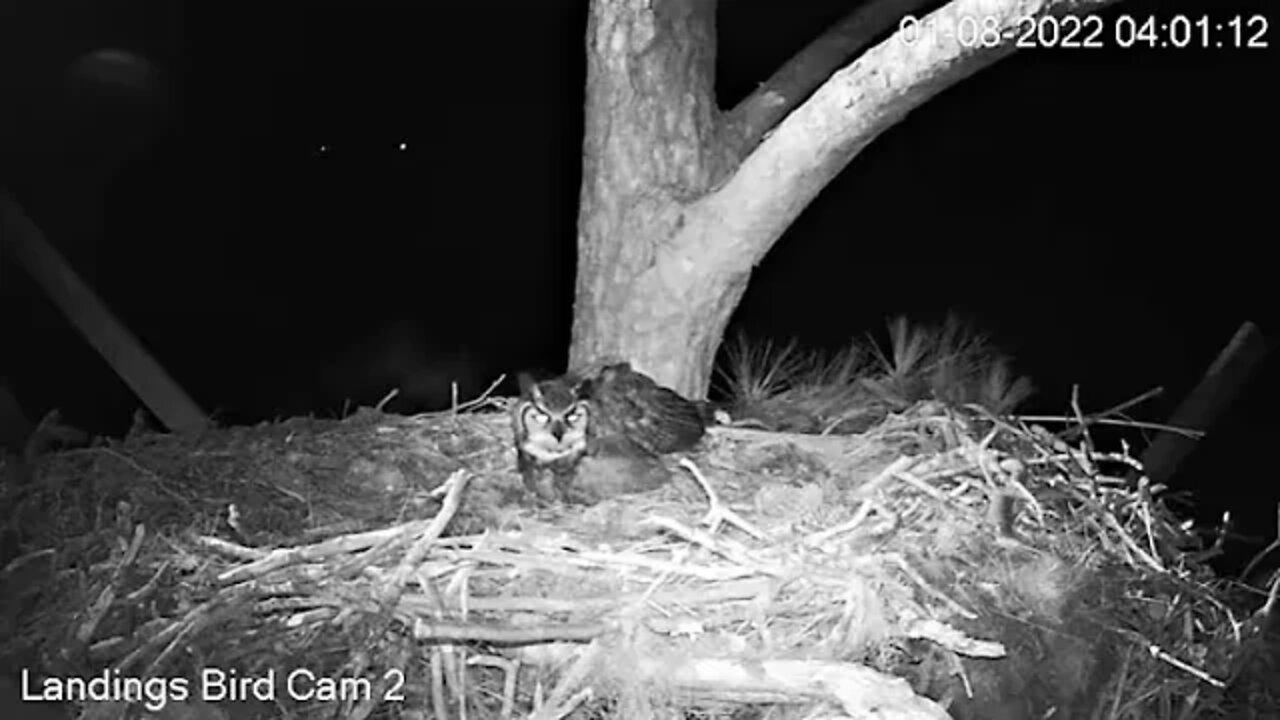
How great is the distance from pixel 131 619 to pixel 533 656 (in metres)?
0.42

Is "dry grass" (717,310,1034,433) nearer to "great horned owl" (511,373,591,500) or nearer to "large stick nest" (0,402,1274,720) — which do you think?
"large stick nest" (0,402,1274,720)

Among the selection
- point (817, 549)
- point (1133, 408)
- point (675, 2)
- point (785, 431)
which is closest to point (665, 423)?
point (785, 431)

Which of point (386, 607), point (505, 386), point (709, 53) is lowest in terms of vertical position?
point (505, 386)

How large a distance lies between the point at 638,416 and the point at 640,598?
2.02 feet

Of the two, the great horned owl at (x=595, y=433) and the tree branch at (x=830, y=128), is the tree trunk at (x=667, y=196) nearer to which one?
the tree branch at (x=830, y=128)

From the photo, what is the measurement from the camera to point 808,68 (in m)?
2.44

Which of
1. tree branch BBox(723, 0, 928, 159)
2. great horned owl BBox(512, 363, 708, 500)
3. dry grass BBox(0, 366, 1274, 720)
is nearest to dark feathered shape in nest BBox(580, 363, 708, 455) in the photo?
great horned owl BBox(512, 363, 708, 500)

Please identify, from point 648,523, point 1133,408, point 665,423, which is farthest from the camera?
point 1133,408

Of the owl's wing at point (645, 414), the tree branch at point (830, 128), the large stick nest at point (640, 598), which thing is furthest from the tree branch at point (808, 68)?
the large stick nest at point (640, 598)

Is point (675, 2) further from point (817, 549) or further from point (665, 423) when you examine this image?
point (817, 549)

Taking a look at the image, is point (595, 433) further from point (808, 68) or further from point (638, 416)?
point (808, 68)

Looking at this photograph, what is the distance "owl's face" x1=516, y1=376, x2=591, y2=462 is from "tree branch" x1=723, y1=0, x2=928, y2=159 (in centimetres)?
61

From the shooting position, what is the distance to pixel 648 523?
5.54 ft

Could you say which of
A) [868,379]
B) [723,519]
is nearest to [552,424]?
[723,519]
